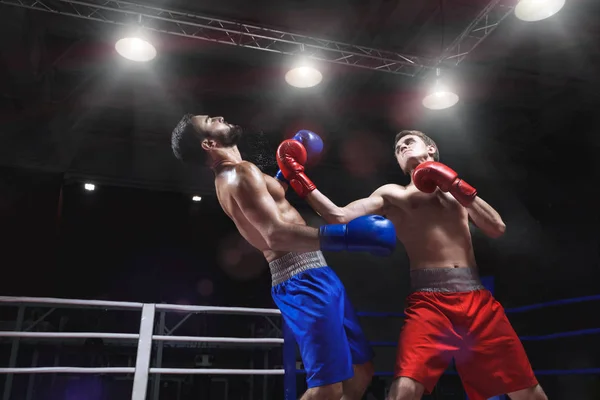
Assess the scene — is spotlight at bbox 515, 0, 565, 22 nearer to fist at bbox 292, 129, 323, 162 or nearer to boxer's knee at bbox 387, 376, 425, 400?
fist at bbox 292, 129, 323, 162

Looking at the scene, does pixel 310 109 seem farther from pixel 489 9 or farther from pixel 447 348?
pixel 447 348

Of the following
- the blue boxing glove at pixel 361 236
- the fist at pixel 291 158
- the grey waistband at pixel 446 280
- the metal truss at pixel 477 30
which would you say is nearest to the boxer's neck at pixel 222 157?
the fist at pixel 291 158

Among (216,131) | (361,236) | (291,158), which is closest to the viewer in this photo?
(361,236)

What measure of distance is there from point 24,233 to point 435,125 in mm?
5607

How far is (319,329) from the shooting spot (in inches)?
74.8

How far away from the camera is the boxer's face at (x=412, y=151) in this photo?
8.14ft

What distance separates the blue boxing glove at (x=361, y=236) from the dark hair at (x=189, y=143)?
2.97 feet

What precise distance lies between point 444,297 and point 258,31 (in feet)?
11.6

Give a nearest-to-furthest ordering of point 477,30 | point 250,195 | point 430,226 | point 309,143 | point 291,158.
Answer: point 250,195, point 430,226, point 291,158, point 309,143, point 477,30

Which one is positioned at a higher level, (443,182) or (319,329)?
(443,182)

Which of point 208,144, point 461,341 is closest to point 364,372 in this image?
point 461,341

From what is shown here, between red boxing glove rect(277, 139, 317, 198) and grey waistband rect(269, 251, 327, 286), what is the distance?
0.27 m

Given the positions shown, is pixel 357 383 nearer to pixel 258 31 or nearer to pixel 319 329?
pixel 319 329

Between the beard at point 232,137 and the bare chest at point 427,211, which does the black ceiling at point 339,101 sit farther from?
the bare chest at point 427,211
